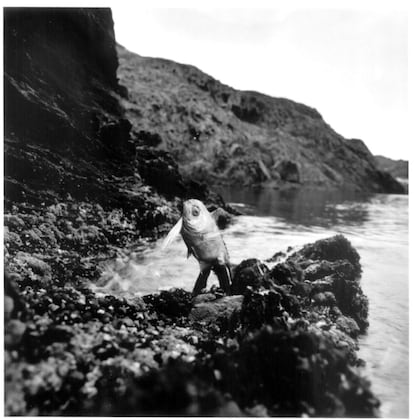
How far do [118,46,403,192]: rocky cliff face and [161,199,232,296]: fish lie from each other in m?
5.47

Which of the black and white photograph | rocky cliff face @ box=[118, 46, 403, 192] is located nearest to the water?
the black and white photograph

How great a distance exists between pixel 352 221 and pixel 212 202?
4224 millimetres

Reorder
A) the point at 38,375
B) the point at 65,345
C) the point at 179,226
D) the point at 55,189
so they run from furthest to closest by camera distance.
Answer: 1. the point at 55,189
2. the point at 179,226
3. the point at 65,345
4. the point at 38,375

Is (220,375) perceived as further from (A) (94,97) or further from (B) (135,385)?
(A) (94,97)

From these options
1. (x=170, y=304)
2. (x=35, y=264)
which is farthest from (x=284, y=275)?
(x=35, y=264)

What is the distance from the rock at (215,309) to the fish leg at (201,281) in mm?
440

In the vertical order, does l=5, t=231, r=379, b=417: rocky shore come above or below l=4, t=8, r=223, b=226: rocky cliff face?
below

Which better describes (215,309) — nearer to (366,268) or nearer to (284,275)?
(284,275)

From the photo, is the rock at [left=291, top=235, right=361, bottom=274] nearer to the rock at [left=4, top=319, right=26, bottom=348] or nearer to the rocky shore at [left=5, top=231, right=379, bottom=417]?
the rocky shore at [left=5, top=231, right=379, bottom=417]

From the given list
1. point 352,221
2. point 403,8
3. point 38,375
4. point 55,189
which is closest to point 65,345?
point 38,375

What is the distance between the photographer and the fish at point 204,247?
5.00 metres

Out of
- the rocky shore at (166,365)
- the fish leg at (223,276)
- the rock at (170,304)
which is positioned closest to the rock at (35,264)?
the rocky shore at (166,365)

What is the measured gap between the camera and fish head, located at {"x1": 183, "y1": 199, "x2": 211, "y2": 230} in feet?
16.5

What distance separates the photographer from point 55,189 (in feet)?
20.5
